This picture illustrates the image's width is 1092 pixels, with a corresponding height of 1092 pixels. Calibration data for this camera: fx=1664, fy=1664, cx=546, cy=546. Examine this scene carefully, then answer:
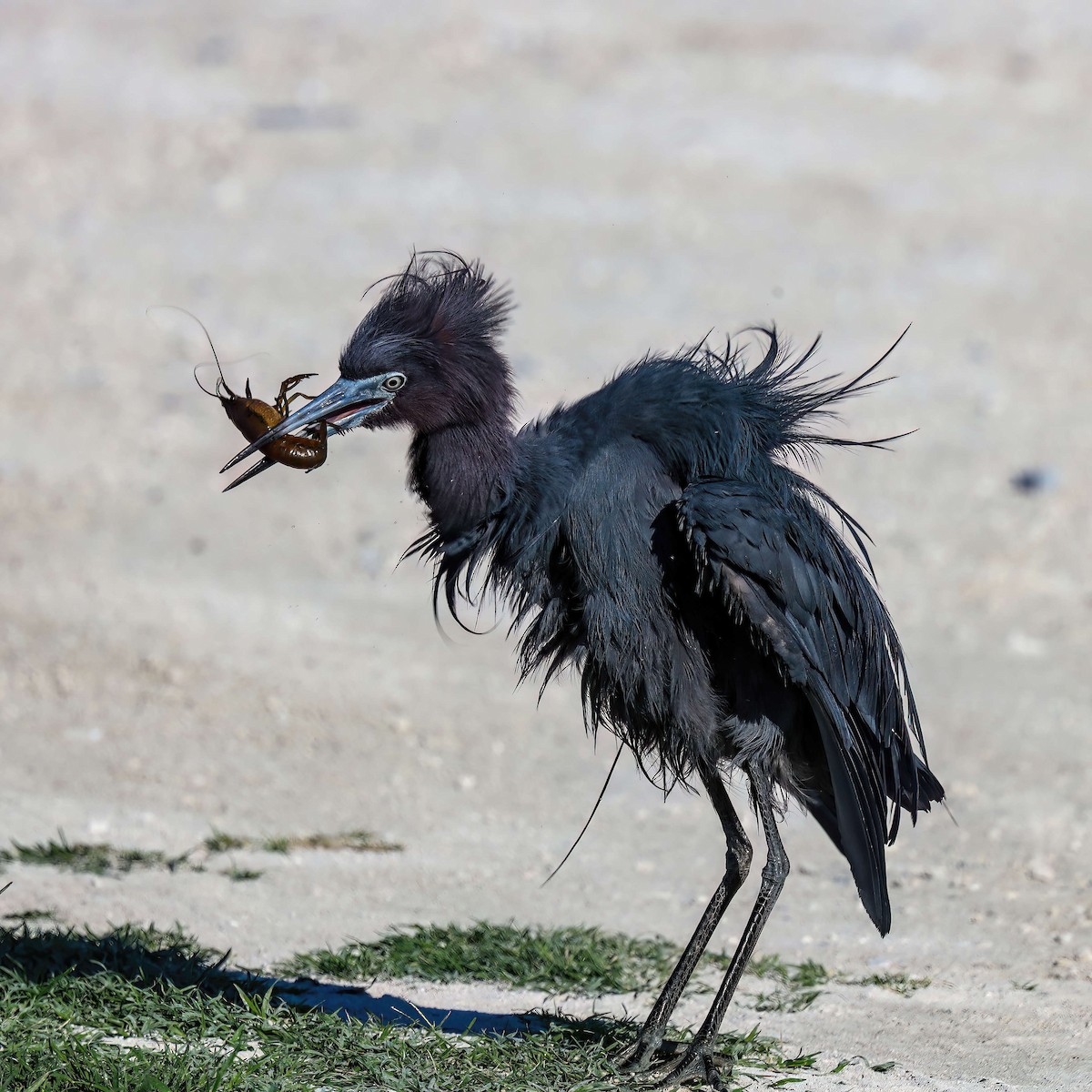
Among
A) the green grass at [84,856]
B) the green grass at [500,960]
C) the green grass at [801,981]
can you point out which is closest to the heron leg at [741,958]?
the green grass at [801,981]

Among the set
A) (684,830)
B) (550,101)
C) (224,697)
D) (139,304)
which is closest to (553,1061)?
(684,830)

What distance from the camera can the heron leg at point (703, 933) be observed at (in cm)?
455

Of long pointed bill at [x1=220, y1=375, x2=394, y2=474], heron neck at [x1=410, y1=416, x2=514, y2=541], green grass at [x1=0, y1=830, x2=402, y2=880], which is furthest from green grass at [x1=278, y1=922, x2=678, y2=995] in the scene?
long pointed bill at [x1=220, y1=375, x2=394, y2=474]

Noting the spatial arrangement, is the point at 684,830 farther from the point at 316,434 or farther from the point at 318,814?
the point at 316,434

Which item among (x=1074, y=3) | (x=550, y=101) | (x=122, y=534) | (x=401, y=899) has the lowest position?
(x=401, y=899)

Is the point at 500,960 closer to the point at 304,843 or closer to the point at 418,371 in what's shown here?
the point at 304,843

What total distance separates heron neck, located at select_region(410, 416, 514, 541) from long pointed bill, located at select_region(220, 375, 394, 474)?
167 millimetres

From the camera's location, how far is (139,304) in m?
13.7

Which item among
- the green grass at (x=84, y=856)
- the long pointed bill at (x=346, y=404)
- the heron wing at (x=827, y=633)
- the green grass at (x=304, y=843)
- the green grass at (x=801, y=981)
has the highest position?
the long pointed bill at (x=346, y=404)

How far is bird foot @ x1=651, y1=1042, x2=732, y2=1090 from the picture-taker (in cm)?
442

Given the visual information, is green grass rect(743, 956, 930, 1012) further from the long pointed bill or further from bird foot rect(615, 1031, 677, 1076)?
the long pointed bill

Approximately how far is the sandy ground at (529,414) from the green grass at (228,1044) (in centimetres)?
65

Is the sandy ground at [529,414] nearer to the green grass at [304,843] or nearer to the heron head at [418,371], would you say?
the green grass at [304,843]

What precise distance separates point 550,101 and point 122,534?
9.05 metres
